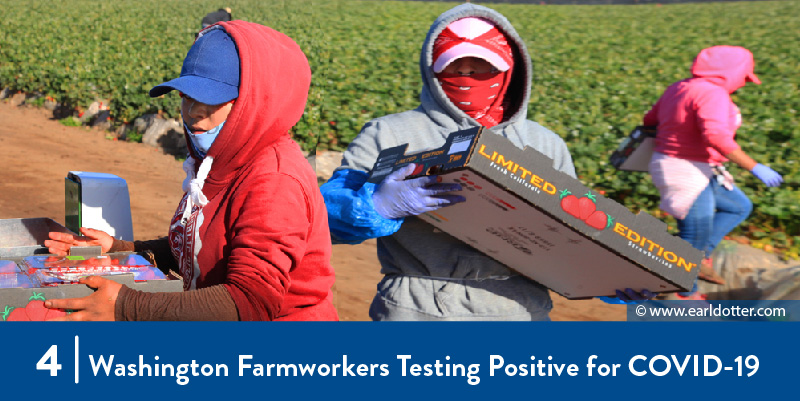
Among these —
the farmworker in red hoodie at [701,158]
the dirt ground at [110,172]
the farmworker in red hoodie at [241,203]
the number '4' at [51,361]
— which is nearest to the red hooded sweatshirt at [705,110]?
the farmworker in red hoodie at [701,158]

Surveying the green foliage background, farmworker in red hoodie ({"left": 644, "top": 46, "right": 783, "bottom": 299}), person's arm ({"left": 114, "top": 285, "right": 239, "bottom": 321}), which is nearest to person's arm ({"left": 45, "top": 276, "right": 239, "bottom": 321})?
person's arm ({"left": 114, "top": 285, "right": 239, "bottom": 321})

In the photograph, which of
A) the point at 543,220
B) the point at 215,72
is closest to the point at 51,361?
the point at 215,72

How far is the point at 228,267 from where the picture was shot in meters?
1.96

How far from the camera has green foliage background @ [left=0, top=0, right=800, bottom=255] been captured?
1012cm

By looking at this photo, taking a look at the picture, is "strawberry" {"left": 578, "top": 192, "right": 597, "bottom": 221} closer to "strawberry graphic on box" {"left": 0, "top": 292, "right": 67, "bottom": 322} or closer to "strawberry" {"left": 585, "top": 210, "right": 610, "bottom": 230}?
"strawberry" {"left": 585, "top": 210, "right": 610, "bottom": 230}

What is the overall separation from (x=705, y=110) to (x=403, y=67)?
1085 cm

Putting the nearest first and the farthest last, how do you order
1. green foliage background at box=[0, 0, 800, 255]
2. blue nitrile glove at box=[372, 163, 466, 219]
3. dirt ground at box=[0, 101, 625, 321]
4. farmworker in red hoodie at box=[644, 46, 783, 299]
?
blue nitrile glove at box=[372, 163, 466, 219] → farmworker in red hoodie at box=[644, 46, 783, 299] → dirt ground at box=[0, 101, 625, 321] → green foliage background at box=[0, 0, 800, 255]

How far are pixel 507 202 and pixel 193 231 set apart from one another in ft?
2.84

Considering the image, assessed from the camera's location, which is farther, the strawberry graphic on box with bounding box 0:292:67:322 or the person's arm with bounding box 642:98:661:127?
the person's arm with bounding box 642:98:661:127

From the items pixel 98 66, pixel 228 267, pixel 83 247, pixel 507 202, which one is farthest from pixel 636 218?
pixel 98 66

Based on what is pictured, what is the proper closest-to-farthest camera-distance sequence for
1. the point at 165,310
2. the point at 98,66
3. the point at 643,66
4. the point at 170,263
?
the point at 165,310, the point at 170,263, the point at 98,66, the point at 643,66

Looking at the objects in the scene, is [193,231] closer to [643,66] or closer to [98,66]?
[98,66]

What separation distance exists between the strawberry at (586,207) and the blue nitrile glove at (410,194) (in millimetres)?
346

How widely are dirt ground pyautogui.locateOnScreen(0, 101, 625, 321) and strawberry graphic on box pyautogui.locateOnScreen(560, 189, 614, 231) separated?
13.8ft
